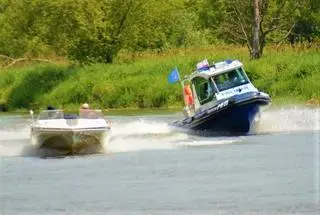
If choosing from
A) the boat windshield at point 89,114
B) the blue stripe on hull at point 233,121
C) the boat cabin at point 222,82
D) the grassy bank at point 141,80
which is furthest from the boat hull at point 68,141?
the grassy bank at point 141,80

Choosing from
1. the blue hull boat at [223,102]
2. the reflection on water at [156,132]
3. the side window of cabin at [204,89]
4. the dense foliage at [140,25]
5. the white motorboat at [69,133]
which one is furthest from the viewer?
the dense foliage at [140,25]

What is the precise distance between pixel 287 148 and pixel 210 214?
34.4 ft

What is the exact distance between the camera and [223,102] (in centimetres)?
3509

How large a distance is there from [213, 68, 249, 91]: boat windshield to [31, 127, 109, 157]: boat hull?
6.39m

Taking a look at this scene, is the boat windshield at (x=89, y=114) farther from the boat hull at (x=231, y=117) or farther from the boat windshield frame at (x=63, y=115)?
the boat hull at (x=231, y=117)

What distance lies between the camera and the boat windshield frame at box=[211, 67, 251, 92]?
36125mm

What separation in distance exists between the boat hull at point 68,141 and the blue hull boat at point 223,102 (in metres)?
5.49

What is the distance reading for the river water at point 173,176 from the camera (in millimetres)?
20906

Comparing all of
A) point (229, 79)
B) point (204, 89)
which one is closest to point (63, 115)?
point (204, 89)

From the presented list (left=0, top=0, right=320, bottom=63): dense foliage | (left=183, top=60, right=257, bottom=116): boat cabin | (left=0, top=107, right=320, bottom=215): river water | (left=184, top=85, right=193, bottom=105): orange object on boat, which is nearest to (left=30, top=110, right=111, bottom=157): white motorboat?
(left=0, top=107, right=320, bottom=215): river water

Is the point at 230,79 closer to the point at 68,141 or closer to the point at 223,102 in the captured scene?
the point at 223,102

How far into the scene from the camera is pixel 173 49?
6456 cm

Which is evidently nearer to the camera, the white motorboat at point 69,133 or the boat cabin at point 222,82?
the white motorboat at point 69,133

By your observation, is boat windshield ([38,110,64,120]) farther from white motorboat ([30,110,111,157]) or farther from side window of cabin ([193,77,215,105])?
side window of cabin ([193,77,215,105])
